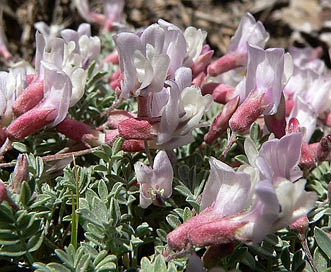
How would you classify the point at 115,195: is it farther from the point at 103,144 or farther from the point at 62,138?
the point at 62,138

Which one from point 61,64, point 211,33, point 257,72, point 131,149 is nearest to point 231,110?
→ point 257,72

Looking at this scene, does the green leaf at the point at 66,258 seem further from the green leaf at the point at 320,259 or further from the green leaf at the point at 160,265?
the green leaf at the point at 320,259

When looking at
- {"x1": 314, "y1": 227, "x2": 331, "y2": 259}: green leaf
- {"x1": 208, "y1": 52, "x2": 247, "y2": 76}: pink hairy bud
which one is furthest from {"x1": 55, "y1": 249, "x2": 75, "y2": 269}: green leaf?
{"x1": 208, "y1": 52, "x2": 247, "y2": 76}: pink hairy bud

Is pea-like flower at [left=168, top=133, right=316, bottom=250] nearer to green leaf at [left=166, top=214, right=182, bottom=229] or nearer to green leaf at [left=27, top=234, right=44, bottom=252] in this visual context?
green leaf at [left=166, top=214, right=182, bottom=229]

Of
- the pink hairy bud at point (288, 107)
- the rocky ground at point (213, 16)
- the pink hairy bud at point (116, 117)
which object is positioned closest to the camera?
the pink hairy bud at point (116, 117)

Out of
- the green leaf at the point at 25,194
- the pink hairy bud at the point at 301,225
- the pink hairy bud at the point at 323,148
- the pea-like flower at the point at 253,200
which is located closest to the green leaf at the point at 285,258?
the pink hairy bud at the point at 301,225

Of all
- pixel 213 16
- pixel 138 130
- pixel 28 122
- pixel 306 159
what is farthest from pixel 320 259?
pixel 213 16
